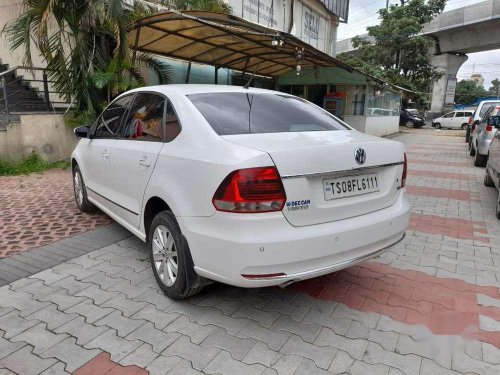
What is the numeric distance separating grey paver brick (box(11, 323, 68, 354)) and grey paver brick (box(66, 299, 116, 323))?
232mm

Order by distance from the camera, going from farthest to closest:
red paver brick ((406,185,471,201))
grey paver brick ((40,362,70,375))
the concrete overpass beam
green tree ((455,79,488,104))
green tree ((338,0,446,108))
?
green tree ((455,79,488,104)) < the concrete overpass beam < green tree ((338,0,446,108)) < red paver brick ((406,185,471,201)) < grey paver brick ((40,362,70,375))

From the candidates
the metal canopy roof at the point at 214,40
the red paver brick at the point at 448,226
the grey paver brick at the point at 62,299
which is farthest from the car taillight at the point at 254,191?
the metal canopy roof at the point at 214,40

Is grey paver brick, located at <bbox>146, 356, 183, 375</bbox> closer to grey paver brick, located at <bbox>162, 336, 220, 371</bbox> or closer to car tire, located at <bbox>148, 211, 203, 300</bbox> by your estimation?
grey paver brick, located at <bbox>162, 336, 220, 371</bbox>

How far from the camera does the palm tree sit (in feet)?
24.8

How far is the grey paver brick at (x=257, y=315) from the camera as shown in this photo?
2.81 meters

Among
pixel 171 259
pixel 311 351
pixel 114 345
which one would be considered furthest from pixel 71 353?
pixel 311 351

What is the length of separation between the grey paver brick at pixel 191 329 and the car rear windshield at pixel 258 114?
1.37 metres

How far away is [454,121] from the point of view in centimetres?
3112

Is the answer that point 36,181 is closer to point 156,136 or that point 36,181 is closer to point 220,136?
point 156,136

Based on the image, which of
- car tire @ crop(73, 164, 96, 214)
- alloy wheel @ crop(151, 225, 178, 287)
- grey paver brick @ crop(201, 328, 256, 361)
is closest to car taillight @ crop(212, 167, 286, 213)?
alloy wheel @ crop(151, 225, 178, 287)

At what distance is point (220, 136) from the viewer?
2.70 m

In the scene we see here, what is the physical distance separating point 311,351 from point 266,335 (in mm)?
328

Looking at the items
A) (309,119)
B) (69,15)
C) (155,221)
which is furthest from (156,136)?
(69,15)

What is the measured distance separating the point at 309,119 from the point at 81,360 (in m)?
2.50
